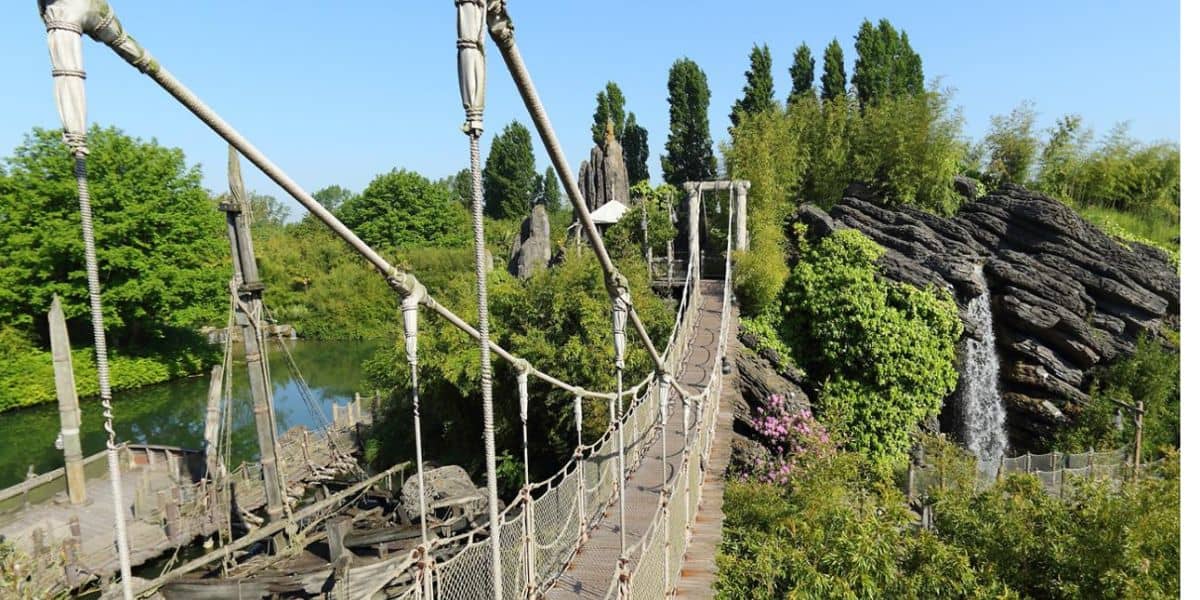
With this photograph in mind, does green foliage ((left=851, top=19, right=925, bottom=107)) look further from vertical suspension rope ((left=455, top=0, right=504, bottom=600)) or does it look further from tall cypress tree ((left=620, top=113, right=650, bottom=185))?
vertical suspension rope ((left=455, top=0, right=504, bottom=600))

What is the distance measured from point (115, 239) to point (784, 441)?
1411 centimetres

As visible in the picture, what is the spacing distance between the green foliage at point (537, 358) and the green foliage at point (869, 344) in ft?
7.32

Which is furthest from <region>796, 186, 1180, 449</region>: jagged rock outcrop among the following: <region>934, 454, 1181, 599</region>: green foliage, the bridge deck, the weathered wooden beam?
the weathered wooden beam

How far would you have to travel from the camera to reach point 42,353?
14180 millimetres

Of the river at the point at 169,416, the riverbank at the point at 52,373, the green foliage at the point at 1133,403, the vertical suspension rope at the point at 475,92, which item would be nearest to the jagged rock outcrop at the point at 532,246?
the river at the point at 169,416

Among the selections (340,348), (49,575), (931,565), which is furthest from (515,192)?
(931,565)

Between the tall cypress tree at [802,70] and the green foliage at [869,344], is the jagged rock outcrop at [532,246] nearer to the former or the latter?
the green foliage at [869,344]

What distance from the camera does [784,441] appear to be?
26.2ft

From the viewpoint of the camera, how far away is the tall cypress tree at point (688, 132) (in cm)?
2325

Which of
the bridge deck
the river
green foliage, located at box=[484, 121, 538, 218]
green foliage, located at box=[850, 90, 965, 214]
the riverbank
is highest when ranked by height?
green foliage, located at box=[484, 121, 538, 218]

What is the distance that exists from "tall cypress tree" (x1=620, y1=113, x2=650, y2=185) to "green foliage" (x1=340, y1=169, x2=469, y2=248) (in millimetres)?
7148

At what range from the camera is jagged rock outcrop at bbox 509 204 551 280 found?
14.1 meters
